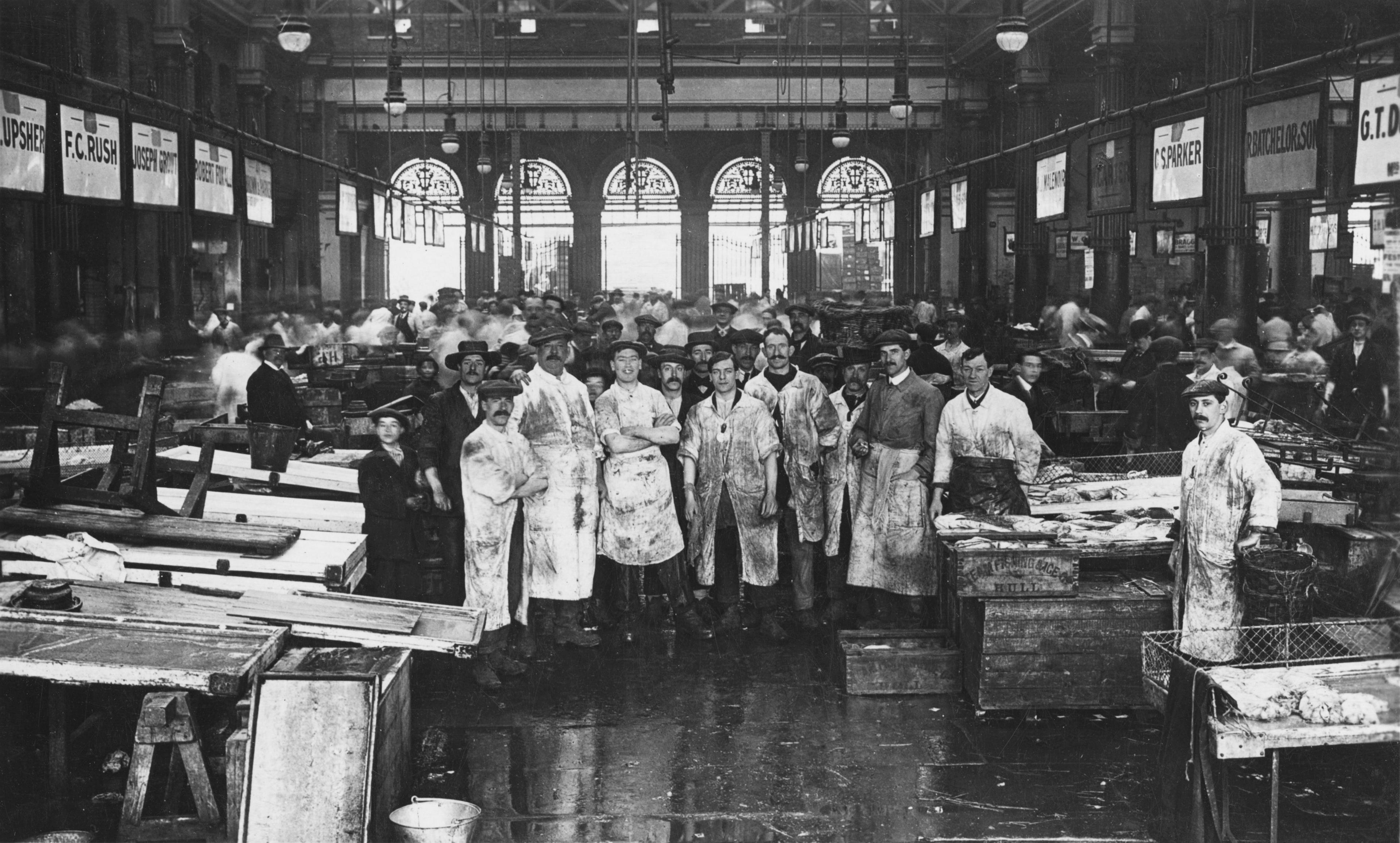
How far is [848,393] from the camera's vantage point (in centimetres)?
1029

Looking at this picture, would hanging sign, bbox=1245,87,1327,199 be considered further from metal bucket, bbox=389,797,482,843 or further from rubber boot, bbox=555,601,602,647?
metal bucket, bbox=389,797,482,843

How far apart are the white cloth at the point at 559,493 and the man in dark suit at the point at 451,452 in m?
0.34

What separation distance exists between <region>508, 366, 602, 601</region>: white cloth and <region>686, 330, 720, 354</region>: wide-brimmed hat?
173 centimetres

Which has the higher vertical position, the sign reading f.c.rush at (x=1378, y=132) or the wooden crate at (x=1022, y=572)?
the sign reading f.c.rush at (x=1378, y=132)

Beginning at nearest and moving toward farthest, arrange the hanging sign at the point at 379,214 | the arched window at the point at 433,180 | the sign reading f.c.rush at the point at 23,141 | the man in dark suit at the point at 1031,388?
the sign reading f.c.rush at the point at 23,141 < the man in dark suit at the point at 1031,388 < the hanging sign at the point at 379,214 < the arched window at the point at 433,180

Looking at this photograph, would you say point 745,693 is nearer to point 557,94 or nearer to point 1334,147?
point 1334,147

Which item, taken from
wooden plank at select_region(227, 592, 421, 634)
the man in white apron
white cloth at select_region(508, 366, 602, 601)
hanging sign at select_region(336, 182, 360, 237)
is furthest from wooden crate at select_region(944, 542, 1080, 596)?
hanging sign at select_region(336, 182, 360, 237)

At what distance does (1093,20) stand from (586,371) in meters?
11.5

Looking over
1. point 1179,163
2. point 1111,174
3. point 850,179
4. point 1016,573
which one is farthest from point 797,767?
point 850,179

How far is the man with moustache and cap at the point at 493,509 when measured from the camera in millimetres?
7598

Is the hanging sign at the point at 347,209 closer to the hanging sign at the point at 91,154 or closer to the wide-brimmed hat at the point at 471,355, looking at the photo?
the hanging sign at the point at 91,154

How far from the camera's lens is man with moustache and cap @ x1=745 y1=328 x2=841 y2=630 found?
8.88 m

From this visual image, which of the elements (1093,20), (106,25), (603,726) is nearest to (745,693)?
(603,726)

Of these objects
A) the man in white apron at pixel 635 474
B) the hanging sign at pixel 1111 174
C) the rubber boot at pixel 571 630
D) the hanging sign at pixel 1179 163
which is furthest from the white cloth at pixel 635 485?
the hanging sign at pixel 1111 174
